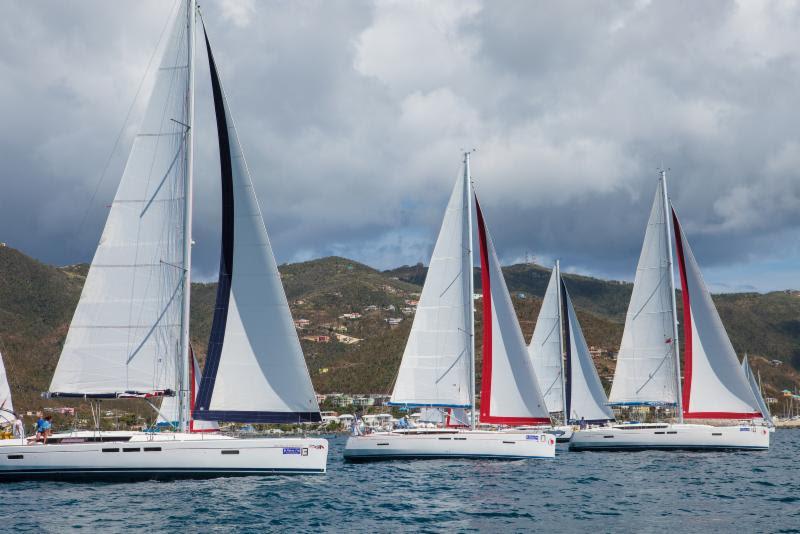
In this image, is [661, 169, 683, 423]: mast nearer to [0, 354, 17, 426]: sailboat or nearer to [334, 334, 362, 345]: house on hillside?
[0, 354, 17, 426]: sailboat

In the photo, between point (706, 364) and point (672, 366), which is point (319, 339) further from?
point (706, 364)

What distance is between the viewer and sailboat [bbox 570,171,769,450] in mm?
49281

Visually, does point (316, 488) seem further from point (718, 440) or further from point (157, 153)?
point (718, 440)

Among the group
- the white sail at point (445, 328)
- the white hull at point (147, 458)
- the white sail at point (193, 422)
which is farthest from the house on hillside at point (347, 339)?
the white hull at point (147, 458)

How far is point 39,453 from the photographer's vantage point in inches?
1134

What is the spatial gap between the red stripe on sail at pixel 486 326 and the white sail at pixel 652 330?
12669 mm

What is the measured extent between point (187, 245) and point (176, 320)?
8.31 feet

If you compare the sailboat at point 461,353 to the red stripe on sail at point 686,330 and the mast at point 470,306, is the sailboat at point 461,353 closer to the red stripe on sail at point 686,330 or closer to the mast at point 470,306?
the mast at point 470,306

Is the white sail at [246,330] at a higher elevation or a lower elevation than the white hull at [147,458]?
higher

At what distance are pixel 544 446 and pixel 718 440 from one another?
12447 millimetres

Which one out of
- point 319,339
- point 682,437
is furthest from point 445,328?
point 319,339

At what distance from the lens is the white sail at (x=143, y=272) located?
1164 inches

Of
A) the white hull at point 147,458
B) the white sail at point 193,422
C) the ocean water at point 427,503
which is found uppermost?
the white sail at point 193,422

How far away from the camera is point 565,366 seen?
63594mm
